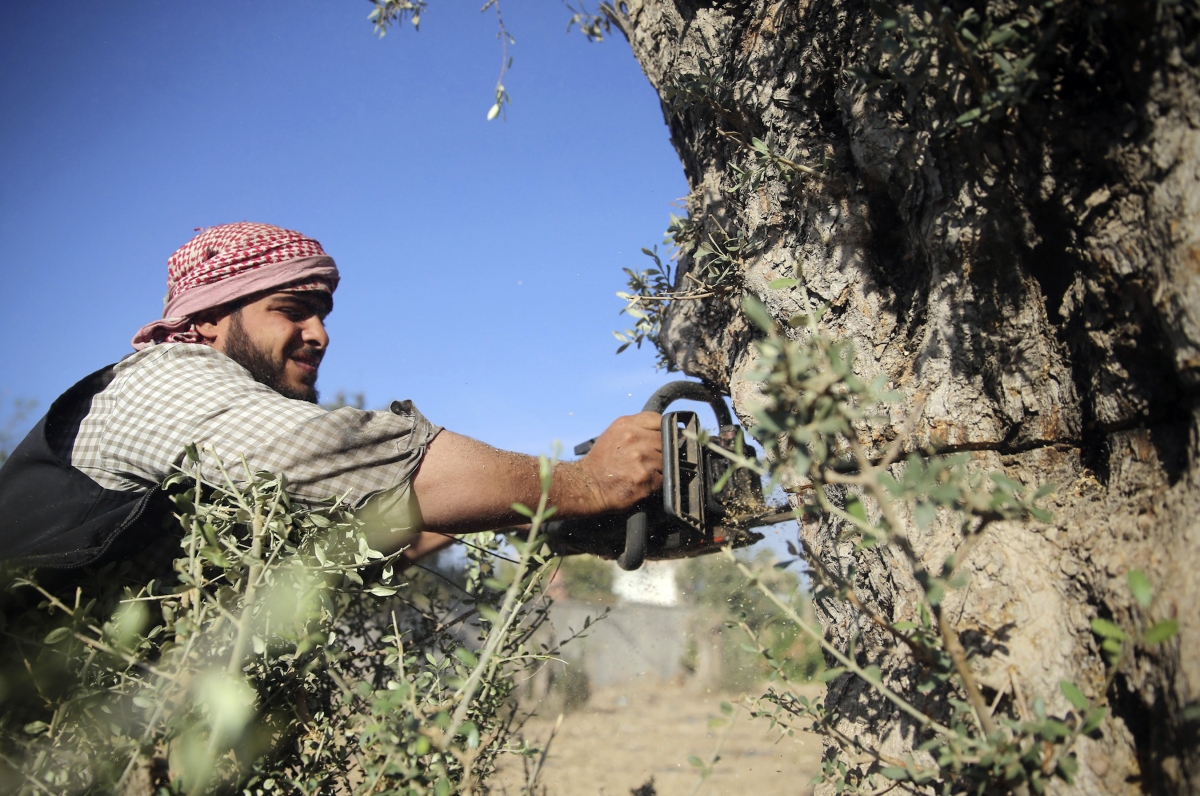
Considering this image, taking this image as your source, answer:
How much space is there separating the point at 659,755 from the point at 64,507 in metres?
4.54

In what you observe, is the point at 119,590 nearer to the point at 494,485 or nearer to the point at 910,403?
the point at 494,485

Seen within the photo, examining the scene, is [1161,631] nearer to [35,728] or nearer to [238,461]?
[238,461]

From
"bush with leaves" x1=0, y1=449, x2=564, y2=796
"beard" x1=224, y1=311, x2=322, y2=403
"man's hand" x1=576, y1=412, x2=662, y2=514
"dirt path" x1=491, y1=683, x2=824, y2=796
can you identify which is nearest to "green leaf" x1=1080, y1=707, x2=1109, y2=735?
"bush with leaves" x1=0, y1=449, x2=564, y2=796

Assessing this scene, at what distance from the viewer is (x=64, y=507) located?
1.79 metres

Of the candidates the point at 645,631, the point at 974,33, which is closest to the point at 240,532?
the point at 974,33

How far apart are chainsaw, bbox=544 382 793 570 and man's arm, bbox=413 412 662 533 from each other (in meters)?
0.08

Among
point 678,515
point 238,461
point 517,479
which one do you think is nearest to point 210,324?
point 238,461

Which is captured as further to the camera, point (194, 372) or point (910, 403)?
point (194, 372)

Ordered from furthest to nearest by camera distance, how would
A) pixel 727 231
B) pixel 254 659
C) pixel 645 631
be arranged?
pixel 645 631 < pixel 727 231 < pixel 254 659

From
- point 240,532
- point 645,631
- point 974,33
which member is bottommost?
point 645,631

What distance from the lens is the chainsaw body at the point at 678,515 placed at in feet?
7.32

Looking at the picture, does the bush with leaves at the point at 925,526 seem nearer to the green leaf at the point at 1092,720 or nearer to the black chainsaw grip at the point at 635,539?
the green leaf at the point at 1092,720

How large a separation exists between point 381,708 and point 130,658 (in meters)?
0.57

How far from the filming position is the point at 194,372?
1.91 metres
